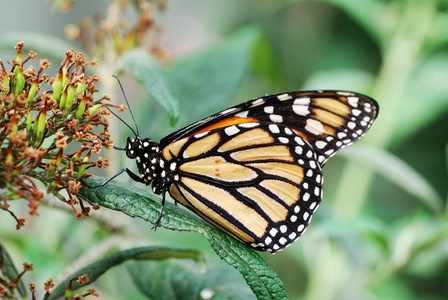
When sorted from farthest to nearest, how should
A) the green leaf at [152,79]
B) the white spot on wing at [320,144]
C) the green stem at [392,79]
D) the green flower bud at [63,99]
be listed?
the green stem at [392,79] < the white spot on wing at [320,144] < the green leaf at [152,79] < the green flower bud at [63,99]

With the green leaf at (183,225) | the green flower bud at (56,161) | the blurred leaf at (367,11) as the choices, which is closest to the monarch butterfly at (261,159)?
the green leaf at (183,225)

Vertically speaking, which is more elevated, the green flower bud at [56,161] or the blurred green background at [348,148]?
the blurred green background at [348,148]

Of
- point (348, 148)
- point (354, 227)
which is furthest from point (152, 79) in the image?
point (348, 148)

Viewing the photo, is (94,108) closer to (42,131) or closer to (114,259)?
(42,131)

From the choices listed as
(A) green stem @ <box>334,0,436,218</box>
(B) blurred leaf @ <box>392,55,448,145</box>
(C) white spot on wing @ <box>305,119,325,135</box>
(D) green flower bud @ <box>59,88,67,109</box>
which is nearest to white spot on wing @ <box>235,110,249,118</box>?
(C) white spot on wing @ <box>305,119,325,135</box>

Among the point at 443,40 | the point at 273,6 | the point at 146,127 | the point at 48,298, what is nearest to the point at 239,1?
the point at 273,6

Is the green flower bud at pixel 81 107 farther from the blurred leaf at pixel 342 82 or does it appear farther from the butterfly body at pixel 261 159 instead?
the blurred leaf at pixel 342 82

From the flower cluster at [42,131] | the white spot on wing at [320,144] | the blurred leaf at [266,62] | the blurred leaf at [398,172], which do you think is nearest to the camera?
the flower cluster at [42,131]

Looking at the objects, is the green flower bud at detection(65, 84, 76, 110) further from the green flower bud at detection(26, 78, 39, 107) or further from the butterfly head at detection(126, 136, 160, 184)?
the butterfly head at detection(126, 136, 160, 184)
